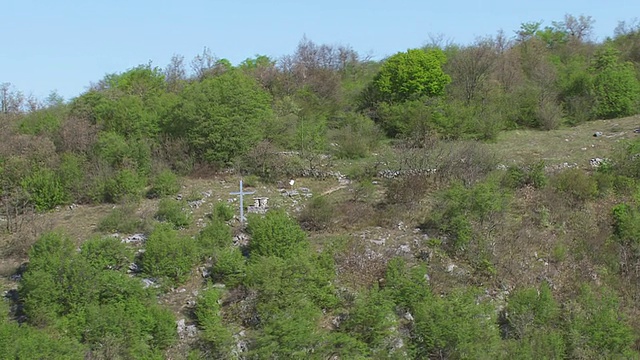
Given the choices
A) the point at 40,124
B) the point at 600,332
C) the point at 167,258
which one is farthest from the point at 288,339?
the point at 40,124

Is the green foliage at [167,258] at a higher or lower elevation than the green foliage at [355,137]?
lower

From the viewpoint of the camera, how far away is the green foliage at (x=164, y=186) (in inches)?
805

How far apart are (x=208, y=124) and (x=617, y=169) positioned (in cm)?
1118

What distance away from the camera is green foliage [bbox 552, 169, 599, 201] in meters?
19.6

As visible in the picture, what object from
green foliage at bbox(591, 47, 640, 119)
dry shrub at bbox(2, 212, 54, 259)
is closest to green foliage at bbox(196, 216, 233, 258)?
dry shrub at bbox(2, 212, 54, 259)

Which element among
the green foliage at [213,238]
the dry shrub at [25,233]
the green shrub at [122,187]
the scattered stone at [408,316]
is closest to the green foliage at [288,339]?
the scattered stone at [408,316]

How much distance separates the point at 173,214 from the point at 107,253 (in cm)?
281

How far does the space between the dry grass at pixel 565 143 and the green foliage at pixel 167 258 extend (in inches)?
408

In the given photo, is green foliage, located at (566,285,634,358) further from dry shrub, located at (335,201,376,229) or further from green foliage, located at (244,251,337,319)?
dry shrub, located at (335,201,376,229)

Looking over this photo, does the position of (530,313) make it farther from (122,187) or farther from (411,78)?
(411,78)

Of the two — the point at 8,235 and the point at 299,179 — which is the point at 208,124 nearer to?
the point at 299,179

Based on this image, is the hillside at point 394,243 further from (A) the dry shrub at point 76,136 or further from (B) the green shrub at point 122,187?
(A) the dry shrub at point 76,136

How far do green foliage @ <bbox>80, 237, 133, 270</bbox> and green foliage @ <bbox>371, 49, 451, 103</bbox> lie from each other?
14687mm

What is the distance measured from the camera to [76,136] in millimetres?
22984
